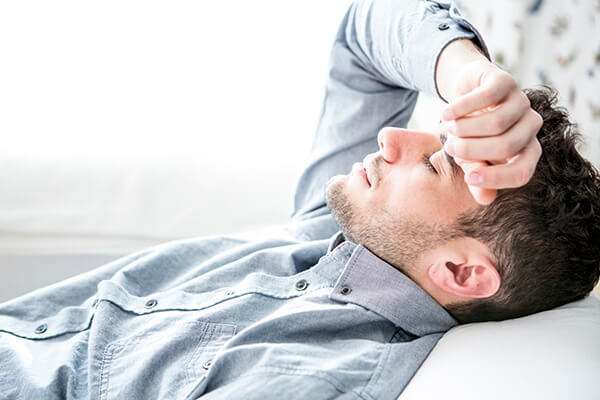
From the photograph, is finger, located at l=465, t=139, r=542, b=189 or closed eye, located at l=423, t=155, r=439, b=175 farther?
closed eye, located at l=423, t=155, r=439, b=175

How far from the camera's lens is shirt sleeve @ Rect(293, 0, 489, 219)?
1199 mm

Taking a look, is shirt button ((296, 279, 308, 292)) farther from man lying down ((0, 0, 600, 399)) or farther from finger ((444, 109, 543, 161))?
finger ((444, 109, 543, 161))

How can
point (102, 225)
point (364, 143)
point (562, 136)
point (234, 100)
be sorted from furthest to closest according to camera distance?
point (234, 100) → point (102, 225) → point (364, 143) → point (562, 136)

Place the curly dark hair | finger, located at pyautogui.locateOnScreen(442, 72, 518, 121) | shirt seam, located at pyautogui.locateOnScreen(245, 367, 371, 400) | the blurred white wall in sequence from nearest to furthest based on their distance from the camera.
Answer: finger, located at pyautogui.locateOnScreen(442, 72, 518, 121)
shirt seam, located at pyautogui.locateOnScreen(245, 367, 371, 400)
the curly dark hair
the blurred white wall

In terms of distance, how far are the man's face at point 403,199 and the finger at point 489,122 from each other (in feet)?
0.85

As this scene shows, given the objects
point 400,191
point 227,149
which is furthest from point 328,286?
point 227,149

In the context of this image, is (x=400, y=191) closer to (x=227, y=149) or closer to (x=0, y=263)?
(x=227, y=149)

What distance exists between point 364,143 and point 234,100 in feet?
1.68

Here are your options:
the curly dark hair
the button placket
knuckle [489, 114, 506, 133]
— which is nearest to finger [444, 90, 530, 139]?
knuckle [489, 114, 506, 133]

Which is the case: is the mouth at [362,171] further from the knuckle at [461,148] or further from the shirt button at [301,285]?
the knuckle at [461,148]

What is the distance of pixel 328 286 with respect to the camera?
1035mm

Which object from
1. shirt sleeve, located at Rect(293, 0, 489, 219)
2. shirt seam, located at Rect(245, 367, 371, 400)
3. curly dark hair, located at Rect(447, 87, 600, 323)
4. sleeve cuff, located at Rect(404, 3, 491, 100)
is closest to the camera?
shirt seam, located at Rect(245, 367, 371, 400)

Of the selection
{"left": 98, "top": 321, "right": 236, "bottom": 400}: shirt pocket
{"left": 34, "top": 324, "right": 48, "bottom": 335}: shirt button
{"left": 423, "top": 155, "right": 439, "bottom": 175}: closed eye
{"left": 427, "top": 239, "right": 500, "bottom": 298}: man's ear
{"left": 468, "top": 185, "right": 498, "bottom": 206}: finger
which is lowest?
{"left": 34, "top": 324, "right": 48, "bottom": 335}: shirt button

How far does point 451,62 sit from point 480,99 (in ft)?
1.07
